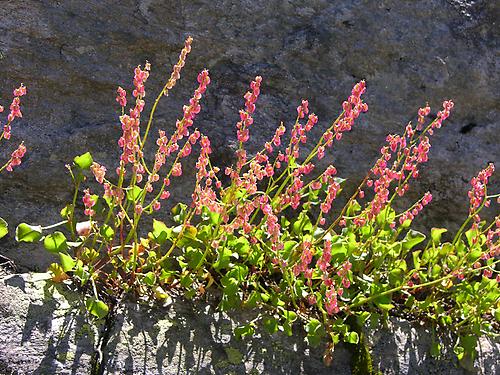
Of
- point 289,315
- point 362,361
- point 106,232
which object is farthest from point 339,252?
point 106,232

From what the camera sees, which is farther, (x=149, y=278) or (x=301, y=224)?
(x=301, y=224)

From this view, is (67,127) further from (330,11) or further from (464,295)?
(464,295)

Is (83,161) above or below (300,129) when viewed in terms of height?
below

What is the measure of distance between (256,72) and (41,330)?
181 centimetres

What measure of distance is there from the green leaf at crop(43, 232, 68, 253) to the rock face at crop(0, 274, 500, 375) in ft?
0.63

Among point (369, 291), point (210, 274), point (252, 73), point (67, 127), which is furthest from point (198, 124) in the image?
point (369, 291)

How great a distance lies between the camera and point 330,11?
12.6ft

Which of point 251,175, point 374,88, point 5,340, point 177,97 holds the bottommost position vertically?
point 5,340

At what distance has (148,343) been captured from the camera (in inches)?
106

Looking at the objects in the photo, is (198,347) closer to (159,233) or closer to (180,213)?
(159,233)

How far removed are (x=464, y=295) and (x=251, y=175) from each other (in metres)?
1.31

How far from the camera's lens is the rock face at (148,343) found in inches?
99.2

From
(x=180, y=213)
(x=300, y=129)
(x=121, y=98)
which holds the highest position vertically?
(x=300, y=129)

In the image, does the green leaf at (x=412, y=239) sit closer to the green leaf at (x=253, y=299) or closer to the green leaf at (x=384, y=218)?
the green leaf at (x=384, y=218)
